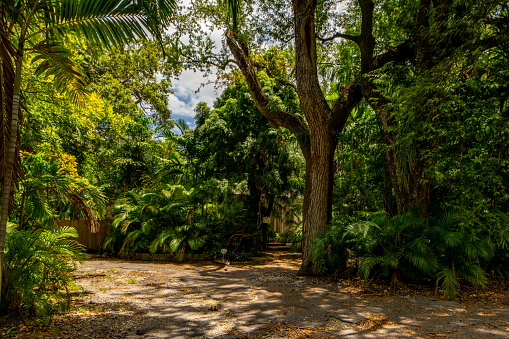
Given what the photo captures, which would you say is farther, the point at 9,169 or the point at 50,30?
the point at 50,30

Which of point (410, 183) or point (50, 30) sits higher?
point (50, 30)

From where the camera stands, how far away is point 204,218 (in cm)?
1174

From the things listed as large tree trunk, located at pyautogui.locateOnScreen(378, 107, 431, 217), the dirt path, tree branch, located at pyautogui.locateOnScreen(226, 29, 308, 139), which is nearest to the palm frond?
the dirt path

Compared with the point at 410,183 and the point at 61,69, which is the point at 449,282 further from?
the point at 61,69

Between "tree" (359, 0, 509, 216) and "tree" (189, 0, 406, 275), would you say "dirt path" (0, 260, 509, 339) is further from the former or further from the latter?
"tree" (359, 0, 509, 216)

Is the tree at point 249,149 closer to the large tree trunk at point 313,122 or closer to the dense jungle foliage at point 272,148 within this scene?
the dense jungle foliage at point 272,148

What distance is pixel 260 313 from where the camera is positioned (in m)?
4.69

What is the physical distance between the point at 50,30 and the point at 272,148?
854 cm

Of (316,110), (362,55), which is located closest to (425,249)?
(316,110)

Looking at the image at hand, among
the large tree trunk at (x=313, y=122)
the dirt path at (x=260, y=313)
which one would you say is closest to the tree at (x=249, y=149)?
the large tree trunk at (x=313, y=122)

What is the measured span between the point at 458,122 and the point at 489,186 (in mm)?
1402

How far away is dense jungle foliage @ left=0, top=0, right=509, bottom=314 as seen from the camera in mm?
4352

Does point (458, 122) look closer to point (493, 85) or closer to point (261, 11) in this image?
point (493, 85)

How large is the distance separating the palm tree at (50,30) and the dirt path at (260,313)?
180 centimetres
